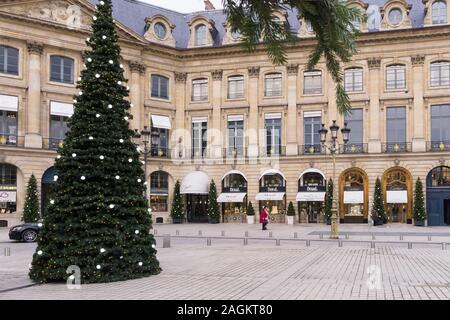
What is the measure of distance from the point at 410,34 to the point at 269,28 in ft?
145

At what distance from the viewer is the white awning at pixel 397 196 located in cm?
4462

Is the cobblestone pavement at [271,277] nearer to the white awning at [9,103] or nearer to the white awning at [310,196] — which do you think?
the white awning at [9,103]

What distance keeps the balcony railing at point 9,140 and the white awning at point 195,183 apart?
14593 millimetres

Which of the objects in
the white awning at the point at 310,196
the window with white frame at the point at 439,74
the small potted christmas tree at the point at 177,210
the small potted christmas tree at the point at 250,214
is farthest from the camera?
the small potted christmas tree at the point at 177,210

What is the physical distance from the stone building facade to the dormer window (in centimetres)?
8

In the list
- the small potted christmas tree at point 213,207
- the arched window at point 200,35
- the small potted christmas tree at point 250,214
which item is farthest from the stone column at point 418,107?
the arched window at point 200,35

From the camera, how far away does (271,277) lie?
1452 cm

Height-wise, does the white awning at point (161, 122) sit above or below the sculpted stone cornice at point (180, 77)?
below

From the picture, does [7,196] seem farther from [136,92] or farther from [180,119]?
[180,119]

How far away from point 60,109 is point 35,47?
16.4ft

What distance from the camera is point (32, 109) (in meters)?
42.1

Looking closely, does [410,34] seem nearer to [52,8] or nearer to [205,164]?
[205,164]

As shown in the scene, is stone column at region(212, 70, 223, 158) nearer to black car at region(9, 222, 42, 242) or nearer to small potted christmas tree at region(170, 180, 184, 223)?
small potted christmas tree at region(170, 180, 184, 223)

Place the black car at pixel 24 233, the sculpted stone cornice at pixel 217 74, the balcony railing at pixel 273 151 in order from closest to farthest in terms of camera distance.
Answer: the black car at pixel 24 233 → the balcony railing at pixel 273 151 → the sculpted stone cornice at pixel 217 74
